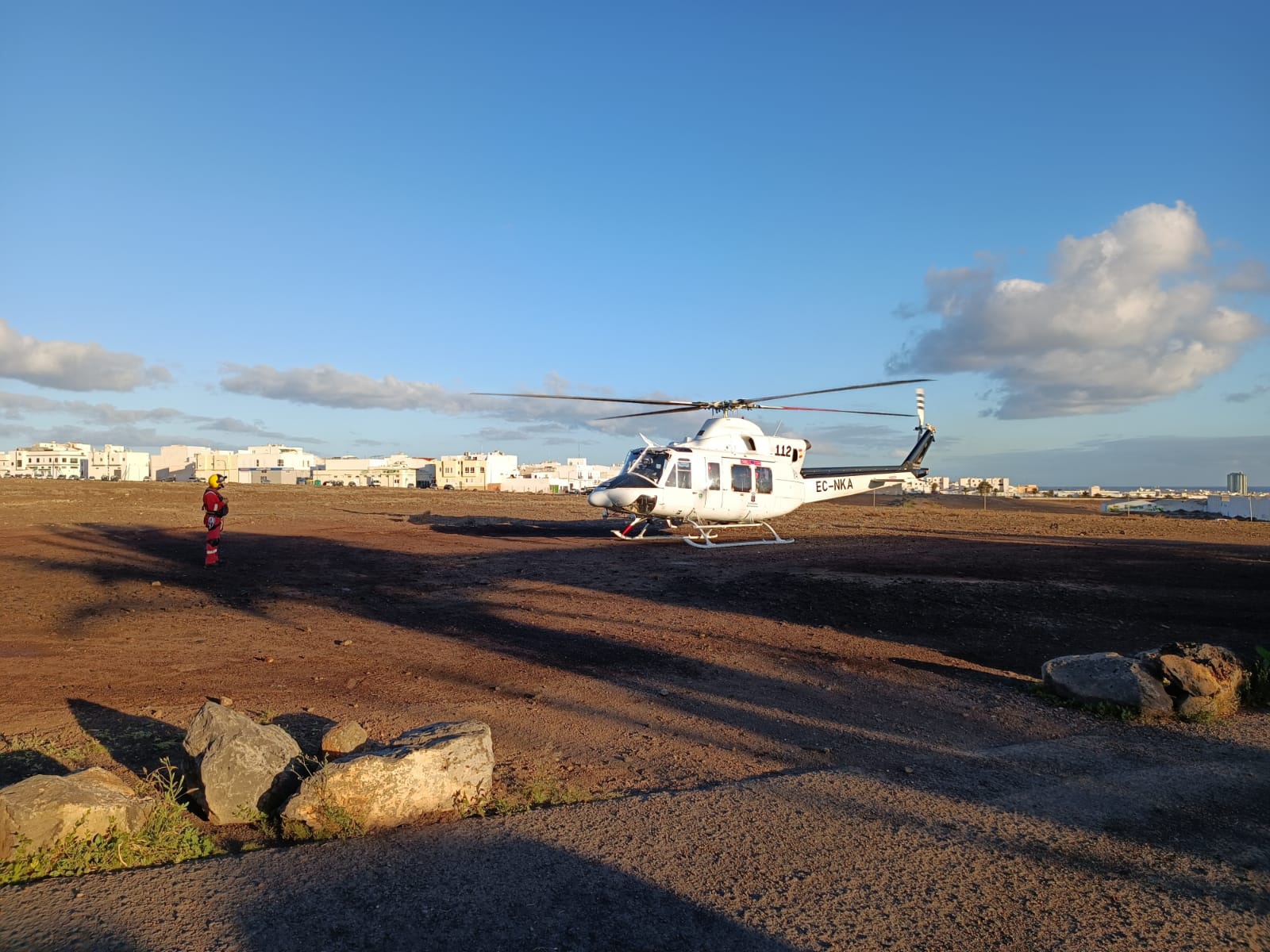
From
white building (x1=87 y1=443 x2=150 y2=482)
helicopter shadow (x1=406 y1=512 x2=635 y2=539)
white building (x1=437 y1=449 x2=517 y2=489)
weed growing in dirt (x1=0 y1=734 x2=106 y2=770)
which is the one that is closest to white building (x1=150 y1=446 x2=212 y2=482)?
white building (x1=87 y1=443 x2=150 y2=482)

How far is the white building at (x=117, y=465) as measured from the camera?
128 metres

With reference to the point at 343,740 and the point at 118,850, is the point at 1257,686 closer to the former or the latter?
the point at 343,740

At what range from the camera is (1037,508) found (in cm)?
5744

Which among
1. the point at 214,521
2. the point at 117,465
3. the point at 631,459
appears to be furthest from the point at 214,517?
the point at 117,465

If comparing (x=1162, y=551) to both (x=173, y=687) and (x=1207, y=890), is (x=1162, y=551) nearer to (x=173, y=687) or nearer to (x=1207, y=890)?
(x=1207, y=890)

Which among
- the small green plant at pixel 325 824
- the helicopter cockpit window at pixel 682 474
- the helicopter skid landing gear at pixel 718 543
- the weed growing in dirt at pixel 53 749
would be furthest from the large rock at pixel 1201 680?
the helicopter cockpit window at pixel 682 474

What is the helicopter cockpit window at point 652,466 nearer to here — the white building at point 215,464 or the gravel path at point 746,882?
the gravel path at point 746,882

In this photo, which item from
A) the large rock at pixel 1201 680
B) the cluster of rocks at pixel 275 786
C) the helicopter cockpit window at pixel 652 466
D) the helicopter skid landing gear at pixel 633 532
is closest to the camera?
the cluster of rocks at pixel 275 786

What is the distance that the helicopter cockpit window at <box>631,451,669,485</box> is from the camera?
19688 mm

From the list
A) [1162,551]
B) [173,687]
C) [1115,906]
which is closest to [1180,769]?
[1115,906]

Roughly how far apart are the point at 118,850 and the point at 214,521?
502 inches

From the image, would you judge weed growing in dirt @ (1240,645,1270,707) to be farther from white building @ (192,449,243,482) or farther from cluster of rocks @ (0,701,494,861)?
white building @ (192,449,243,482)

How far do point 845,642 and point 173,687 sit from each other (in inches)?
284

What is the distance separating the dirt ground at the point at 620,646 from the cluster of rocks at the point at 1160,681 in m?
0.28
